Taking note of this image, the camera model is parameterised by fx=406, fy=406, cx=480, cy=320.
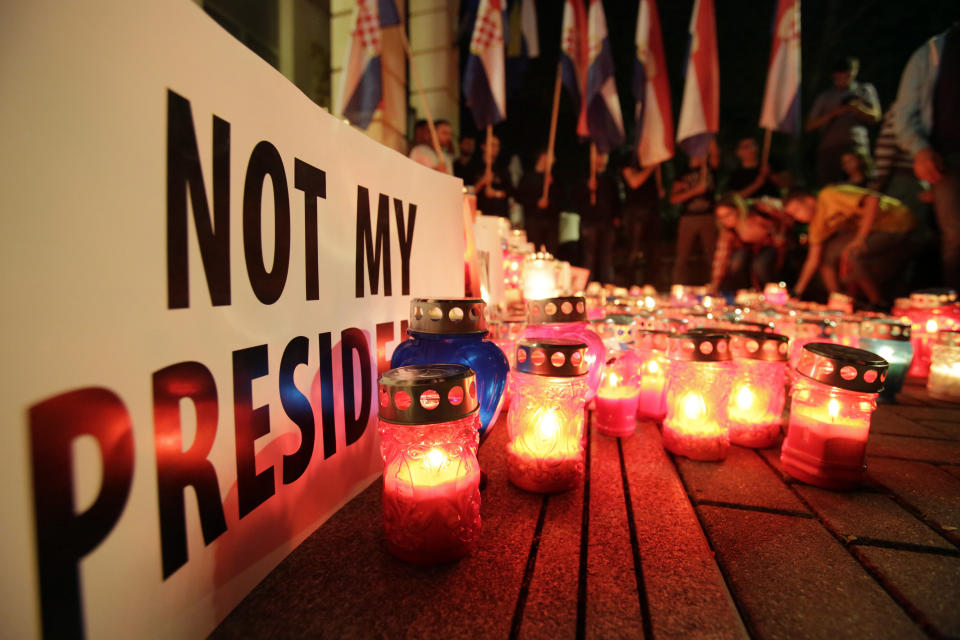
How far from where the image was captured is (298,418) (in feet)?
3.23

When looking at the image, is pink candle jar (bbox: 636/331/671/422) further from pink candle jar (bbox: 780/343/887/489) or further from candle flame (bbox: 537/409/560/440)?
candle flame (bbox: 537/409/560/440)

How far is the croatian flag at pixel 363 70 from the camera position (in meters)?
3.43

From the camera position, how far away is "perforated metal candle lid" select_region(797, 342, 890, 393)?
1.17 meters

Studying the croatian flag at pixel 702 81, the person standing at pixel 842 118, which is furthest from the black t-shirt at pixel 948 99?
the croatian flag at pixel 702 81

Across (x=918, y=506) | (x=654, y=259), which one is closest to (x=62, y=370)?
(x=918, y=506)

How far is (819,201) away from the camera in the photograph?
4.77 meters

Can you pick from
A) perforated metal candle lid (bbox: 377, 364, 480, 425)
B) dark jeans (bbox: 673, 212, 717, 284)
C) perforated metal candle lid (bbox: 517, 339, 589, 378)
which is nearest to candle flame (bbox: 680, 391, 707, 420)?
perforated metal candle lid (bbox: 517, 339, 589, 378)

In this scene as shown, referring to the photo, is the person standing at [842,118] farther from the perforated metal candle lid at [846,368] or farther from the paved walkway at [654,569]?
the paved walkway at [654,569]

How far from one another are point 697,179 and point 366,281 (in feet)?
20.9

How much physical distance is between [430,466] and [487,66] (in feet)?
14.3

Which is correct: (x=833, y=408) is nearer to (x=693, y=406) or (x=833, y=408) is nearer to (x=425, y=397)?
(x=693, y=406)

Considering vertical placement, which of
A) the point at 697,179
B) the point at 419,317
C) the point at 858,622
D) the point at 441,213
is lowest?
the point at 858,622

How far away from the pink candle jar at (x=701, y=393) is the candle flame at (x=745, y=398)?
0.71 feet

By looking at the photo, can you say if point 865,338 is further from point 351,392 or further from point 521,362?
point 351,392
